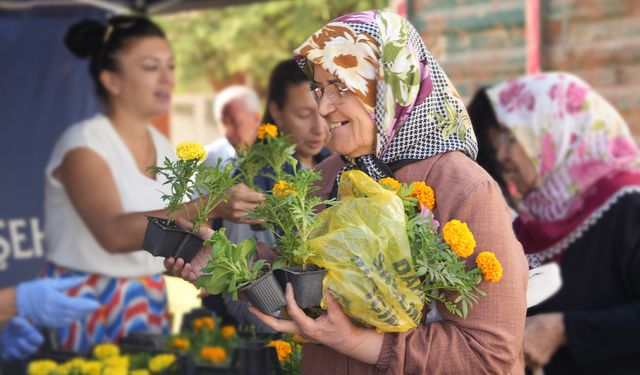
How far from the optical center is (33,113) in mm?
5223

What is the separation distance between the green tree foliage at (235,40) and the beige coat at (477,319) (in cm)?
1131

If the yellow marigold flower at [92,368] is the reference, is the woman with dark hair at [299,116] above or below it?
above

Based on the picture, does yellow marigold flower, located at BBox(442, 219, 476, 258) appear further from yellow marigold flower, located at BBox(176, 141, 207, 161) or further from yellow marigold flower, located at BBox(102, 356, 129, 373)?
yellow marigold flower, located at BBox(102, 356, 129, 373)

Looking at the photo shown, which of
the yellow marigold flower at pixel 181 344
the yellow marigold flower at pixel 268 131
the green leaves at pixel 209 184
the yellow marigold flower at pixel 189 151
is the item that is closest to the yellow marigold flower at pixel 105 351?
the yellow marigold flower at pixel 181 344

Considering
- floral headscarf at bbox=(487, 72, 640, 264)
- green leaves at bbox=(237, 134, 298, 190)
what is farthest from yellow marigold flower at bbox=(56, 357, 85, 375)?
floral headscarf at bbox=(487, 72, 640, 264)

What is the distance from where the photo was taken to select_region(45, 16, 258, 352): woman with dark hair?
3490 millimetres

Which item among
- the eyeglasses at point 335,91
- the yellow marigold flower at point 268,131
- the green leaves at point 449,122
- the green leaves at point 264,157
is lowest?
the green leaves at point 264,157

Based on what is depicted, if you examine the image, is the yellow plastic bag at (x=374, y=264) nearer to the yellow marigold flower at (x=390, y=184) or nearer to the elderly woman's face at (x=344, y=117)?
the yellow marigold flower at (x=390, y=184)

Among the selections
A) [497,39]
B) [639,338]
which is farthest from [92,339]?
[497,39]

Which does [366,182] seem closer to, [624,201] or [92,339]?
[624,201]

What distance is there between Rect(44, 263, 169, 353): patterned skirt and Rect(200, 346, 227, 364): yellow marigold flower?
2.30ft

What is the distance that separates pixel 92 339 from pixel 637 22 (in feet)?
10.7

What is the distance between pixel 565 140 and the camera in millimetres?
3322

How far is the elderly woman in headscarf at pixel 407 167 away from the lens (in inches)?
67.4
